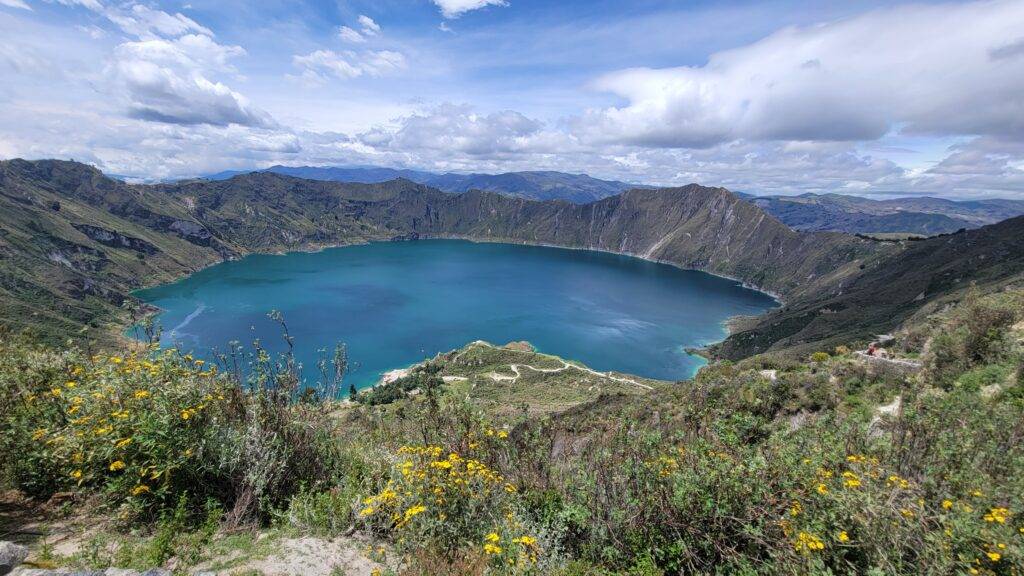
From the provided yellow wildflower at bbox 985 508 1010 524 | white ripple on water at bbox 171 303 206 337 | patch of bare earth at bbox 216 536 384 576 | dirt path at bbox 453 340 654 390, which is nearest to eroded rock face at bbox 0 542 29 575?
patch of bare earth at bbox 216 536 384 576

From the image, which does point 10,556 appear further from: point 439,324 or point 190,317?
point 190,317

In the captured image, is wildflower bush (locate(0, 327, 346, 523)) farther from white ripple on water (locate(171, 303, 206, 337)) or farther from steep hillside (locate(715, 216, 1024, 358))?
white ripple on water (locate(171, 303, 206, 337))

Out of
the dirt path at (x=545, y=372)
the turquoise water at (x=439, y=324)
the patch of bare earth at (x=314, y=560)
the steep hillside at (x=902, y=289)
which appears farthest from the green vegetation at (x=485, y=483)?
the turquoise water at (x=439, y=324)

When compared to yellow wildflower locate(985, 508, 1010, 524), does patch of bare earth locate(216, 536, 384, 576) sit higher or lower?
lower

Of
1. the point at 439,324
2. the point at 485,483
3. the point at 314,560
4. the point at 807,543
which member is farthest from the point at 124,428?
the point at 439,324

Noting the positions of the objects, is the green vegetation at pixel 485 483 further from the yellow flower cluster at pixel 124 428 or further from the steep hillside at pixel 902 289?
the steep hillside at pixel 902 289

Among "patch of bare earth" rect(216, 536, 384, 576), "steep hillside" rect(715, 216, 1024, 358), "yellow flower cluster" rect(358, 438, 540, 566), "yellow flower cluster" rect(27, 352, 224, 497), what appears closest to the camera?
"patch of bare earth" rect(216, 536, 384, 576)
